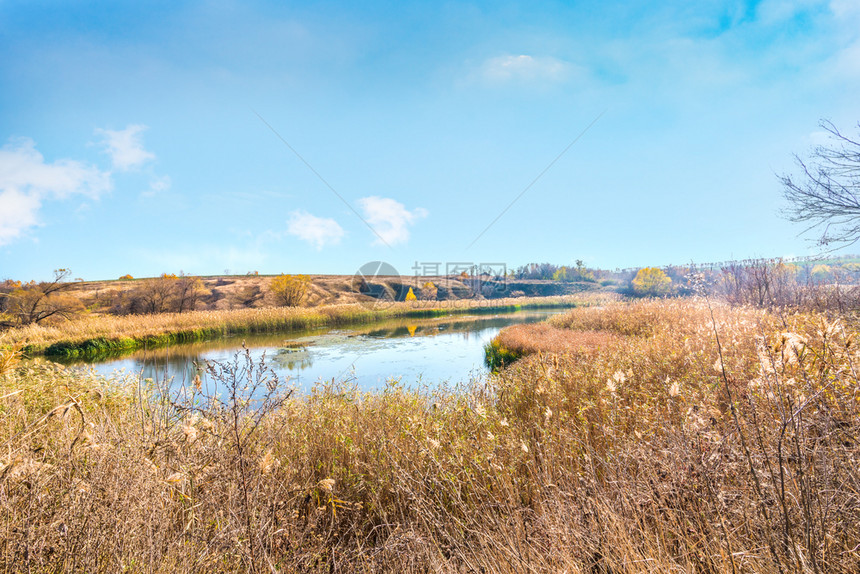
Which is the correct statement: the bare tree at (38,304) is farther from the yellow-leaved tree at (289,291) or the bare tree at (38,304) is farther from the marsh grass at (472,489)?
the marsh grass at (472,489)

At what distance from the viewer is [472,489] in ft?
9.89

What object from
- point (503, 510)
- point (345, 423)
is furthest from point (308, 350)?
point (503, 510)

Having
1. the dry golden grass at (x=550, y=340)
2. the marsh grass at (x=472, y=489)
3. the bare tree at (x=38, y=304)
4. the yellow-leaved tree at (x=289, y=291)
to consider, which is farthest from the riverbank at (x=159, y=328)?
the dry golden grass at (x=550, y=340)

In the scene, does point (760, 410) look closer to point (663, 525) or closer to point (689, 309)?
point (663, 525)

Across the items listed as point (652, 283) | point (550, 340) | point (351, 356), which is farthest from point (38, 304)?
point (652, 283)

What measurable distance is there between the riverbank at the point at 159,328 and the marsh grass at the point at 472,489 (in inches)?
416

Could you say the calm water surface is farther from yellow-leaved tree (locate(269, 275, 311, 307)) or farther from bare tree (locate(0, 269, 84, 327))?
yellow-leaved tree (locate(269, 275, 311, 307))

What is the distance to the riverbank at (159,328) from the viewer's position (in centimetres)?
1476

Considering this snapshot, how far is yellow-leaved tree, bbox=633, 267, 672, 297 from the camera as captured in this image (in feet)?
164

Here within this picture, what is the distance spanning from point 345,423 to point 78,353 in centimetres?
1609

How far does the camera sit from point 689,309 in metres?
12.0

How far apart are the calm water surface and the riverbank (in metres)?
1.43

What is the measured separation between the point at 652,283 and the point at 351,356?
171 feet

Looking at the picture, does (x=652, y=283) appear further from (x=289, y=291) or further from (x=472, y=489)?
(x=472, y=489)
